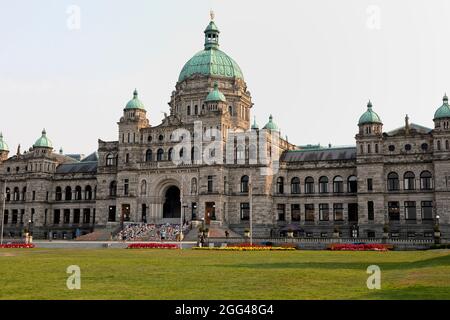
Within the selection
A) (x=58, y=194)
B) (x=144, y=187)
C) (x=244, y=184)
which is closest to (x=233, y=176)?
(x=244, y=184)

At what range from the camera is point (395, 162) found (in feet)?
279

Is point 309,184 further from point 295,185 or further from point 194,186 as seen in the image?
point 194,186

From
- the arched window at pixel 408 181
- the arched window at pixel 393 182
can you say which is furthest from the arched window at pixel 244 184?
the arched window at pixel 408 181

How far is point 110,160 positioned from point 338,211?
41.7m

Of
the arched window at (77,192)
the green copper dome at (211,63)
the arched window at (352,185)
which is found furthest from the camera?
the arched window at (77,192)

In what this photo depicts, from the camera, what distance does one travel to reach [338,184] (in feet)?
299

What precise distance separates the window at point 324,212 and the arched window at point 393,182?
10657mm

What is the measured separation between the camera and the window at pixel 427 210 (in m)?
82.9

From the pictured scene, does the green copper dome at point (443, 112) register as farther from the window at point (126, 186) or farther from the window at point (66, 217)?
the window at point (66, 217)

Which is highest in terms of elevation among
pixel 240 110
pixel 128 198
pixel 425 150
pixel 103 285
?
pixel 240 110

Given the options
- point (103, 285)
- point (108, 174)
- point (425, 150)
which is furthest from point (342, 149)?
point (103, 285)
